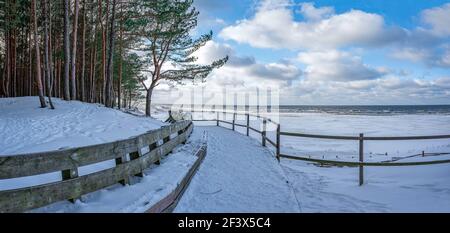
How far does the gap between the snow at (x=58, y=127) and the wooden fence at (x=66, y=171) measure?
439cm

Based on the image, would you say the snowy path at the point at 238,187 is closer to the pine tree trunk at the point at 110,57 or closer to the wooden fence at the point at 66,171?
the wooden fence at the point at 66,171

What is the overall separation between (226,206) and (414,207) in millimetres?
3108

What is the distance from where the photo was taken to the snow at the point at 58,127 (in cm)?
900

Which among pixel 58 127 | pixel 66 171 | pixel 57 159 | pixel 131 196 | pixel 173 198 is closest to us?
pixel 57 159

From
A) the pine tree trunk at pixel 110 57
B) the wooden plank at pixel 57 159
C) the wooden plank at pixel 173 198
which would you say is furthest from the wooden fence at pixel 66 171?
the pine tree trunk at pixel 110 57

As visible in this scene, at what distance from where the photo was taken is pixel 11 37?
26.5 m

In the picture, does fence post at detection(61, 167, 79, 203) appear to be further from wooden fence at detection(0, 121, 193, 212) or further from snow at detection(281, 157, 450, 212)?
snow at detection(281, 157, 450, 212)

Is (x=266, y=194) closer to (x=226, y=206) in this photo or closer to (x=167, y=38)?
(x=226, y=206)

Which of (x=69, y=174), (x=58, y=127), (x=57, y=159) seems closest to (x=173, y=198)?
(x=69, y=174)

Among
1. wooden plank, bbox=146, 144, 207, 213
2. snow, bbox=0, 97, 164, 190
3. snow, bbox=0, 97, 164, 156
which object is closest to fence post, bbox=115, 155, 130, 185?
wooden plank, bbox=146, 144, 207, 213

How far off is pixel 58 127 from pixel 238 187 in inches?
364

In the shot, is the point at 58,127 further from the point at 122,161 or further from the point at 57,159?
the point at 57,159

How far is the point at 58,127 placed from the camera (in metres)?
12.1
